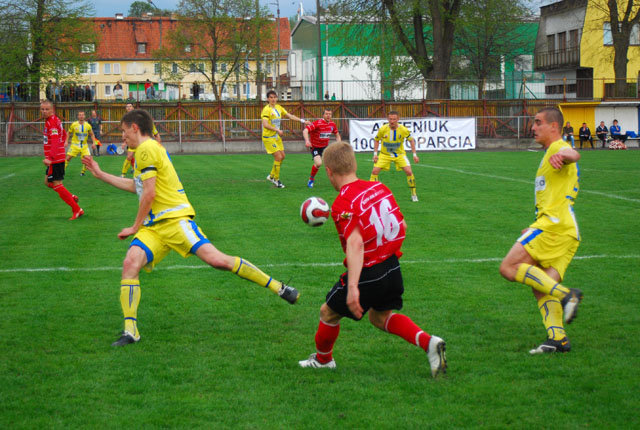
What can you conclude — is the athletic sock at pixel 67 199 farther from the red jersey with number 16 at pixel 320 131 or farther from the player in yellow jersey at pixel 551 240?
the player in yellow jersey at pixel 551 240

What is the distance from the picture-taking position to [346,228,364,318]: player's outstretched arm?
4.54m

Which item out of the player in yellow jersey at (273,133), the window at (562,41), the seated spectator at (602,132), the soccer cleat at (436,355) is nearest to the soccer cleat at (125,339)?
the soccer cleat at (436,355)

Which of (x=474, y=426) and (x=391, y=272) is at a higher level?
(x=391, y=272)

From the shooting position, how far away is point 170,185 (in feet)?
20.3

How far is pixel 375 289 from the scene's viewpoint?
4797mm

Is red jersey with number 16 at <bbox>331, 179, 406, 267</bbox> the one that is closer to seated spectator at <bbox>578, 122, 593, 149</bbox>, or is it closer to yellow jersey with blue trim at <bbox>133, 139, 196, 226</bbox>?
yellow jersey with blue trim at <bbox>133, 139, 196, 226</bbox>

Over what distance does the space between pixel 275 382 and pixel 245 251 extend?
5.12m

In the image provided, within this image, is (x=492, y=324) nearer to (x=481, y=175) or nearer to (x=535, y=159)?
(x=481, y=175)

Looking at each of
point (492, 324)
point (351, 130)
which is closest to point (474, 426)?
point (492, 324)

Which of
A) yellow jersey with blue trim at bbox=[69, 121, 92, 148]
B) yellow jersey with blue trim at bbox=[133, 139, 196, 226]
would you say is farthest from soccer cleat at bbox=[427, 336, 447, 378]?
yellow jersey with blue trim at bbox=[69, 121, 92, 148]

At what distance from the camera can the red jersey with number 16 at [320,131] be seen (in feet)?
62.8

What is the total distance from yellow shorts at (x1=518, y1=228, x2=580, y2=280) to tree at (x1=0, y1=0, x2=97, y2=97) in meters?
44.5

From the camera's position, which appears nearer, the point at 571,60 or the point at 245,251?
the point at 245,251

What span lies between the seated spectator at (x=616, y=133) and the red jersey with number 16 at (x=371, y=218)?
37.5 m
